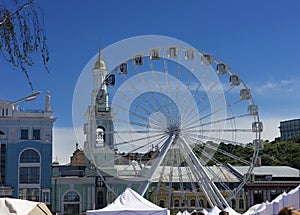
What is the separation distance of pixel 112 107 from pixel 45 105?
100 ft

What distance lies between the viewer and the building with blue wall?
229 ft

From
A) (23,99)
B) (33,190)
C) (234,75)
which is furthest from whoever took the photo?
(33,190)

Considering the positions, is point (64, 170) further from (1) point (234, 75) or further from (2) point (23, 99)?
(2) point (23, 99)

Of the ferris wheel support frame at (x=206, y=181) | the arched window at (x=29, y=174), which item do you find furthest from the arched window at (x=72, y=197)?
the ferris wheel support frame at (x=206, y=181)

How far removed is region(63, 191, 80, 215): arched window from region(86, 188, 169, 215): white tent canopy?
1853 inches

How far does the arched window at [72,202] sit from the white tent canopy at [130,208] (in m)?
47.1

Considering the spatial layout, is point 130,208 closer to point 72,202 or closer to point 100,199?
point 72,202

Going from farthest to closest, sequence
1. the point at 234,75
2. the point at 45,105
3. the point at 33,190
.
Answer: the point at 45,105
the point at 33,190
the point at 234,75

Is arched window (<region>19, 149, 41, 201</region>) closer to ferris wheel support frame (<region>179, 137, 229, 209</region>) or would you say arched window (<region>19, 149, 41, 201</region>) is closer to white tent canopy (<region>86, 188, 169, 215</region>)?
ferris wheel support frame (<region>179, 137, 229, 209</region>)

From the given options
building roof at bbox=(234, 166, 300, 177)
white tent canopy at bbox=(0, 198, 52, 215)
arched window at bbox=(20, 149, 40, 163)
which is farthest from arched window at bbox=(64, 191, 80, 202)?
white tent canopy at bbox=(0, 198, 52, 215)

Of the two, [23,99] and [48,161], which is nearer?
[23,99]

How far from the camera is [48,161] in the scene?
71562 millimetres

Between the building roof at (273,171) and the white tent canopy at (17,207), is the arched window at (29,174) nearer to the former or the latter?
the building roof at (273,171)

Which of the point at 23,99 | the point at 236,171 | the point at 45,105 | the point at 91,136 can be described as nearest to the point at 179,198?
the point at 236,171
